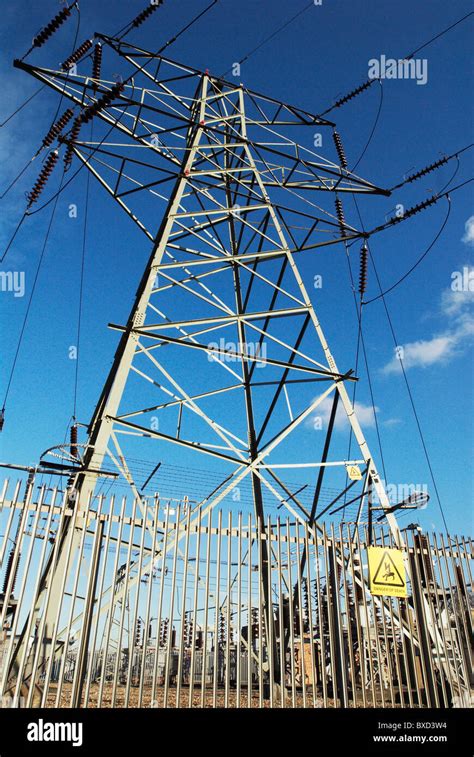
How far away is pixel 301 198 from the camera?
13.4 meters

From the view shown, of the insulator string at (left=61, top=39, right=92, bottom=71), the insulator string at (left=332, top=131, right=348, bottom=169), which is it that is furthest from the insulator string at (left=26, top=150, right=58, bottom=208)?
the insulator string at (left=332, top=131, right=348, bottom=169)

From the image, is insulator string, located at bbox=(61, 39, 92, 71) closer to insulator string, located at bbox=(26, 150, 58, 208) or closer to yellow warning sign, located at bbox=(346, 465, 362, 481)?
Answer: insulator string, located at bbox=(26, 150, 58, 208)

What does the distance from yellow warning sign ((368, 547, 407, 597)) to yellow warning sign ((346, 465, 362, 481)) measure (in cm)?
185

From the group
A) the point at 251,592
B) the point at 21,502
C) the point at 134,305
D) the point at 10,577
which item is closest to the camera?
the point at 10,577

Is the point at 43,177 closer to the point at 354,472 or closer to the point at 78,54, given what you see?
the point at 78,54

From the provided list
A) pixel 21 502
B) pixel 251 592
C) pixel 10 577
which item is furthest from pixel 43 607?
pixel 251 592

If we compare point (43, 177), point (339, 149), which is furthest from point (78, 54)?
point (339, 149)

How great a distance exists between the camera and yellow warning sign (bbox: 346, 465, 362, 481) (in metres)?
9.61

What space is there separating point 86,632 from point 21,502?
5.72 ft

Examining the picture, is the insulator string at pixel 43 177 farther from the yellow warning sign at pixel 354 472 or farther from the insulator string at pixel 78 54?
the yellow warning sign at pixel 354 472

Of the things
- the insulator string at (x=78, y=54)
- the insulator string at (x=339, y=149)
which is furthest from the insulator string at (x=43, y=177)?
the insulator string at (x=339, y=149)

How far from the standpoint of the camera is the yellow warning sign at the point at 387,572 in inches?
295

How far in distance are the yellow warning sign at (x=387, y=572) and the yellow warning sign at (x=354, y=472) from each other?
185cm
